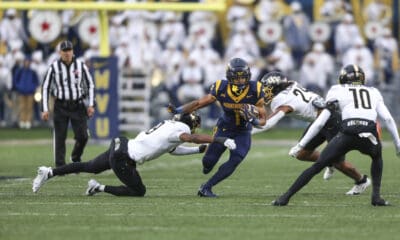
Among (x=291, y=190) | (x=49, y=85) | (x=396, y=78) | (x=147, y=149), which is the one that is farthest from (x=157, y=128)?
(x=396, y=78)

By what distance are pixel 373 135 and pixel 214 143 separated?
6.18 ft

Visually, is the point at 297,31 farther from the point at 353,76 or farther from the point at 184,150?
the point at 353,76

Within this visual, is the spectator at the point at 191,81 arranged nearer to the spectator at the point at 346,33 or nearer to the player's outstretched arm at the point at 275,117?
the spectator at the point at 346,33

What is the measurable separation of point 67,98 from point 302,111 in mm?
3392

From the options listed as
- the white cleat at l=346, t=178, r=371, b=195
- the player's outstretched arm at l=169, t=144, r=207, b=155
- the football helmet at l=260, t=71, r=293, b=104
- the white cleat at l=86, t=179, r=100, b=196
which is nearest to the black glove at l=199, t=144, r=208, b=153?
the player's outstretched arm at l=169, t=144, r=207, b=155

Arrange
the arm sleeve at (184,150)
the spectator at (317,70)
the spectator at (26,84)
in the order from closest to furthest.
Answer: the arm sleeve at (184,150) → the spectator at (26,84) → the spectator at (317,70)

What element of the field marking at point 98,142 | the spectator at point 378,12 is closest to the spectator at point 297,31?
the spectator at point 378,12

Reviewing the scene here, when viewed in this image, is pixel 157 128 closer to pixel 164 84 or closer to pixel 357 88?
pixel 357 88

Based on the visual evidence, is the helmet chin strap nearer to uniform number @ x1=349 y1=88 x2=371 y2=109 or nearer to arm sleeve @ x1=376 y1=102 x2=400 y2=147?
uniform number @ x1=349 y1=88 x2=371 y2=109

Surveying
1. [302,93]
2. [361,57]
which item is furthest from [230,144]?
[361,57]

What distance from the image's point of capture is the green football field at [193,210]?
871cm

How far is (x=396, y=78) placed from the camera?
2645cm

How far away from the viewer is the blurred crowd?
24938 millimetres

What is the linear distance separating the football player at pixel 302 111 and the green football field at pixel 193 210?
0.24 meters
